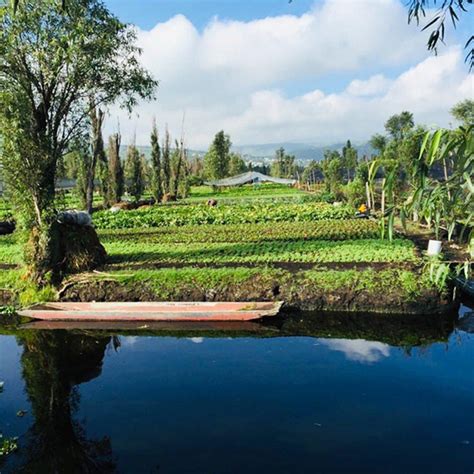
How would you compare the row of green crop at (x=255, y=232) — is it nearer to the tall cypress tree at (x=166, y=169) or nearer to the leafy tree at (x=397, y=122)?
the tall cypress tree at (x=166, y=169)

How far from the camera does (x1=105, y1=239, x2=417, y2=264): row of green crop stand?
446 inches

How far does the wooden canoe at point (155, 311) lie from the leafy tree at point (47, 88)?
1136 mm

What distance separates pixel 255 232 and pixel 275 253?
4382 millimetres

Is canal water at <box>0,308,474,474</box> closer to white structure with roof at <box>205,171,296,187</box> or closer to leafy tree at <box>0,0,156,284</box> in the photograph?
leafy tree at <box>0,0,156,284</box>

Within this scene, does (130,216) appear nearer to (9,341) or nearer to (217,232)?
(217,232)

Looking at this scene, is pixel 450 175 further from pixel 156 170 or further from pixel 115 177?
pixel 156 170

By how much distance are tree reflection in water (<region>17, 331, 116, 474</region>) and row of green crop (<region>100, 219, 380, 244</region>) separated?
24.2 ft

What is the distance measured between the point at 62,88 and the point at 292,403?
9911mm

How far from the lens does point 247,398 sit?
240 inches

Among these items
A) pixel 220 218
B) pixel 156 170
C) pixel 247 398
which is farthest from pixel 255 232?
pixel 156 170

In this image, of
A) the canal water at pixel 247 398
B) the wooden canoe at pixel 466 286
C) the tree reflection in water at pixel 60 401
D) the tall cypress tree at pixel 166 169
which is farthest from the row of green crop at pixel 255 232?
the tall cypress tree at pixel 166 169

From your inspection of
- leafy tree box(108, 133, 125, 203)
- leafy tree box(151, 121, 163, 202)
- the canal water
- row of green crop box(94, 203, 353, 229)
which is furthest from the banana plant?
leafy tree box(151, 121, 163, 202)

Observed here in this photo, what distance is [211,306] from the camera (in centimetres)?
878

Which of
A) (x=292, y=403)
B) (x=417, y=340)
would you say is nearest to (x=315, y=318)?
(x=417, y=340)
